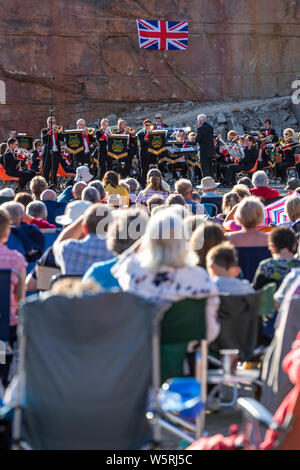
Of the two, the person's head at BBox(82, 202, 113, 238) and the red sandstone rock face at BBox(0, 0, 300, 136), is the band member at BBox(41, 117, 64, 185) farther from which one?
the person's head at BBox(82, 202, 113, 238)

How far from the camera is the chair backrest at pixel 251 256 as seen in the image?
247 inches

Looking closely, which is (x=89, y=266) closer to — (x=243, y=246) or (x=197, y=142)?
(x=243, y=246)

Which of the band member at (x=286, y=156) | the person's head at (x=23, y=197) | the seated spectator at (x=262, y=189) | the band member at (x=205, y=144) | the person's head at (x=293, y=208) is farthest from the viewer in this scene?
the band member at (x=286, y=156)

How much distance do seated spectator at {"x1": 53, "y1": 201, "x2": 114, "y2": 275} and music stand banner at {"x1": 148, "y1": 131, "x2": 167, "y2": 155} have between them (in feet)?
43.6

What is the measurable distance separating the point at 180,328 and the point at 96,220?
158cm

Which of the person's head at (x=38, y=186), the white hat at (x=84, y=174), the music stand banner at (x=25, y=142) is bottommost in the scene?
the person's head at (x=38, y=186)

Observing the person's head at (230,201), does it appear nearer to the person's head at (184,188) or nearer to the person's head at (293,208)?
the person's head at (184,188)

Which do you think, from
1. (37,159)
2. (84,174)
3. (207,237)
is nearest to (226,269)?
(207,237)

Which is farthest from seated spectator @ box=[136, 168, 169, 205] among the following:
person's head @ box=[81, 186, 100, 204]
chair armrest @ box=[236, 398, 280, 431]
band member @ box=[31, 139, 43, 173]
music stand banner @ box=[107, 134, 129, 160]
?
music stand banner @ box=[107, 134, 129, 160]

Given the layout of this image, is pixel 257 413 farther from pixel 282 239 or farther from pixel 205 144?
pixel 205 144

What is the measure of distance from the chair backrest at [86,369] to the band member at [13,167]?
14.4 m

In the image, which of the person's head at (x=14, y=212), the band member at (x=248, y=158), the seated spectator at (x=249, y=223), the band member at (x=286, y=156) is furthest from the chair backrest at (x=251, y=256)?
the band member at (x=286, y=156)

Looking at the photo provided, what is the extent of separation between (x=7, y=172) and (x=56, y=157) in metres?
1.08

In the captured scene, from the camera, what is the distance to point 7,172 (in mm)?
17859
